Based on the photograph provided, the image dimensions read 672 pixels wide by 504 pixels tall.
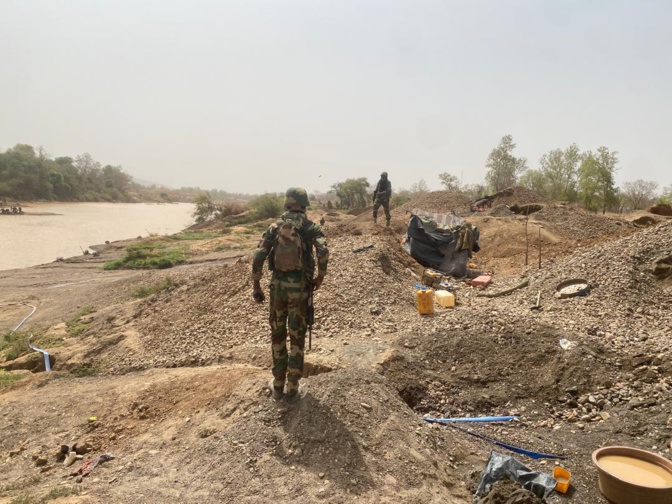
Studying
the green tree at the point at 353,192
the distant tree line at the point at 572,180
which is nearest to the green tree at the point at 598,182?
the distant tree line at the point at 572,180

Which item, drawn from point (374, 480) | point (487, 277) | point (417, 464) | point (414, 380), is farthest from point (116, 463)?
point (487, 277)

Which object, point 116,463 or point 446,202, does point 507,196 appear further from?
point 116,463

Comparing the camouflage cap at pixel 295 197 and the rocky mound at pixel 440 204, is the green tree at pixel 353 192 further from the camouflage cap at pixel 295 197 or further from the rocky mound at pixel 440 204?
the camouflage cap at pixel 295 197

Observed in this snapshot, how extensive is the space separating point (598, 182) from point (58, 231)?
34.6 meters

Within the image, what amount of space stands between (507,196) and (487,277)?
1606 cm

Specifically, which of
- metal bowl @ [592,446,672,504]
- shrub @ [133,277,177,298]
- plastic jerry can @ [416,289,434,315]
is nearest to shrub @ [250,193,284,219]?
shrub @ [133,277,177,298]

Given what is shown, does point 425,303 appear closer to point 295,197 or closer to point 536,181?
point 295,197

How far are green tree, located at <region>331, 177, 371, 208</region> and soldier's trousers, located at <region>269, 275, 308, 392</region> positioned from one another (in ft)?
110

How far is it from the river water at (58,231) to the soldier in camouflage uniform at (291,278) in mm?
20044

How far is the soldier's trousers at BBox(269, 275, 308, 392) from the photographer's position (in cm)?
370

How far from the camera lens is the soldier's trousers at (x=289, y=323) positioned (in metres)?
3.70

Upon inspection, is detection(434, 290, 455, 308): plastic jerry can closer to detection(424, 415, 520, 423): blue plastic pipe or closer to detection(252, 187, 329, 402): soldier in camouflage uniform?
detection(424, 415, 520, 423): blue plastic pipe

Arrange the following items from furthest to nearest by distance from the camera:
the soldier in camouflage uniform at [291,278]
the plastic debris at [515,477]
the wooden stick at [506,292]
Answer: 1. the wooden stick at [506,292]
2. the soldier in camouflage uniform at [291,278]
3. the plastic debris at [515,477]

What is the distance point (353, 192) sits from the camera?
37.4 m
